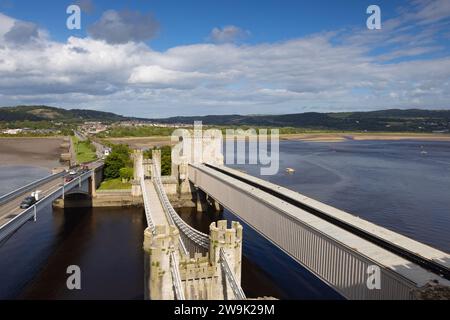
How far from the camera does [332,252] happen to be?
→ 18.5 meters

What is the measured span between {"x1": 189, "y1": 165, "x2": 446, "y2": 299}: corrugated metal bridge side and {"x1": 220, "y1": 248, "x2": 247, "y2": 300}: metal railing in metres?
4.90

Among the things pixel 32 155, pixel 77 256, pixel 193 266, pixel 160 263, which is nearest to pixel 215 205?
pixel 77 256

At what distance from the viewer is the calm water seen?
91.0 ft

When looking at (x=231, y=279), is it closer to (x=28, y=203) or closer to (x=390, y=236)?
(x=390, y=236)

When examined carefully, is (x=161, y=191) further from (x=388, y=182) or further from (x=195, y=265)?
(x=388, y=182)

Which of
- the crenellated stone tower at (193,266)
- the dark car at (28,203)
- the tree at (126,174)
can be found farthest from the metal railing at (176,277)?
the tree at (126,174)

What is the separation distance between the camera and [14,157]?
109375 mm

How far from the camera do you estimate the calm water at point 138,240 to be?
27734 mm

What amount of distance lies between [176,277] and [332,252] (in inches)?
310

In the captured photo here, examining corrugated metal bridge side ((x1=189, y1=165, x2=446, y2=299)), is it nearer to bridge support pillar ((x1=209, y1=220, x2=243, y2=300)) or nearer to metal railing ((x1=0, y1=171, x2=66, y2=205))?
bridge support pillar ((x1=209, y1=220, x2=243, y2=300))

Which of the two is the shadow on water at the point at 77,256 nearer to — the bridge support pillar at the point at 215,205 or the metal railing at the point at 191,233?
the metal railing at the point at 191,233

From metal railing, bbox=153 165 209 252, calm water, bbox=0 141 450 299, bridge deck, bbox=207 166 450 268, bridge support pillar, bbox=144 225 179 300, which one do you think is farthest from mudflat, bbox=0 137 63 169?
bridge support pillar, bbox=144 225 179 300
